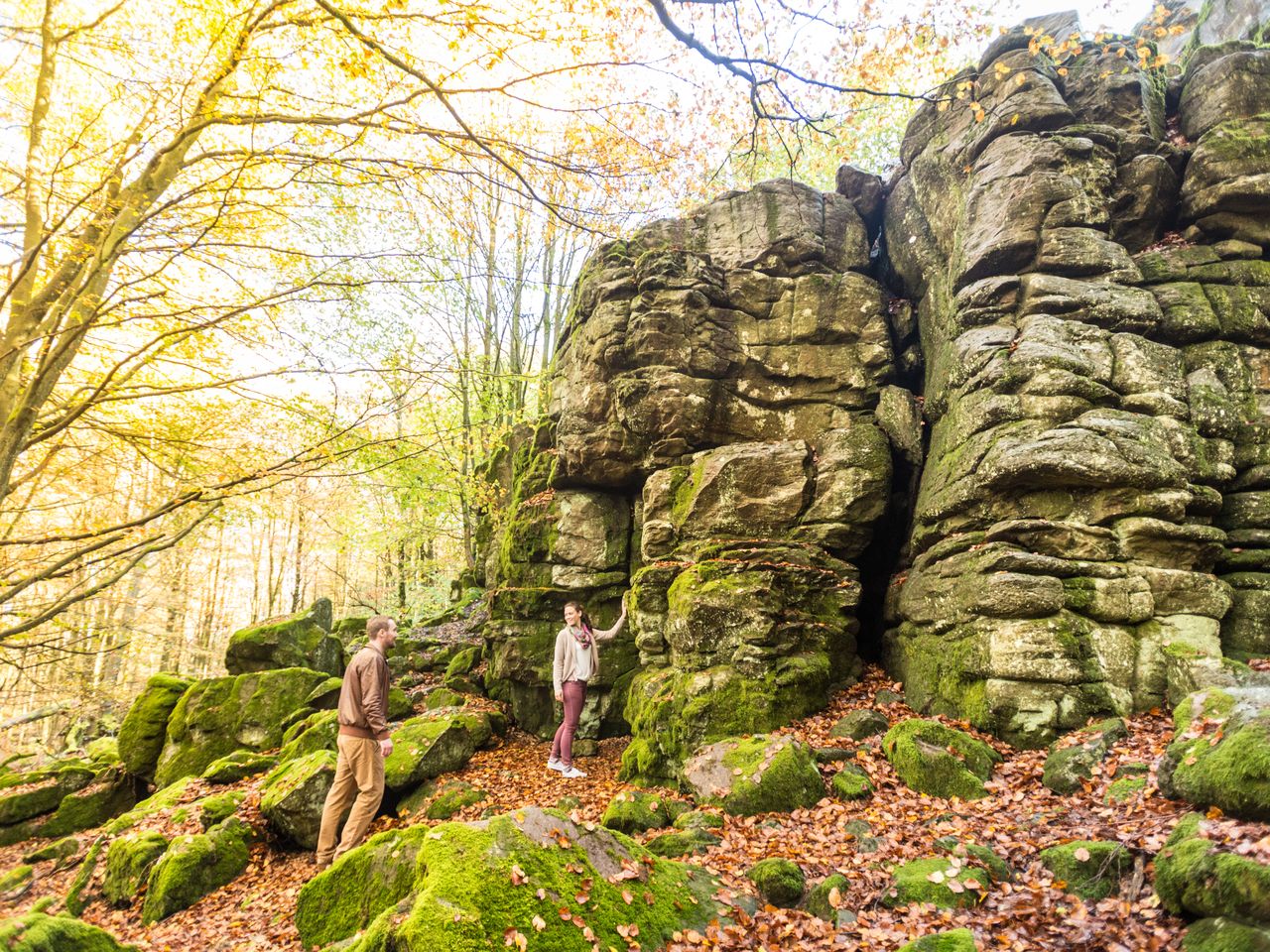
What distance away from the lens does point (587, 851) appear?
15.8ft

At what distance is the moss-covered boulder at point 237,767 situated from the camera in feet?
34.0

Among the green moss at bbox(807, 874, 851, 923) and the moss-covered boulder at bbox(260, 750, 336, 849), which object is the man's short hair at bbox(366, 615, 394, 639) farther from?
the green moss at bbox(807, 874, 851, 923)

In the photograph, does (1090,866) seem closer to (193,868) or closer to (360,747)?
(360,747)

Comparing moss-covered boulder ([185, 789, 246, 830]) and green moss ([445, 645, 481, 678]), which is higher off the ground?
green moss ([445, 645, 481, 678])

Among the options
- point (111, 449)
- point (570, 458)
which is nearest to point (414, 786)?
point (111, 449)

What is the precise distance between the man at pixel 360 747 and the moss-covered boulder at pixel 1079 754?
7666mm

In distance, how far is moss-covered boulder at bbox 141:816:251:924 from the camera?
23.6ft

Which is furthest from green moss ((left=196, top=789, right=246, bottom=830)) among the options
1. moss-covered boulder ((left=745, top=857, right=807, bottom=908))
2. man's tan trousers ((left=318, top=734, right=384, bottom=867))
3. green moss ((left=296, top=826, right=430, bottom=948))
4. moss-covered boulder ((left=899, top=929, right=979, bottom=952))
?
moss-covered boulder ((left=899, top=929, right=979, bottom=952))

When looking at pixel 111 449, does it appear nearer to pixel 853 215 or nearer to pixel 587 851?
pixel 587 851

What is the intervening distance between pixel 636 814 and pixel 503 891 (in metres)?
3.67

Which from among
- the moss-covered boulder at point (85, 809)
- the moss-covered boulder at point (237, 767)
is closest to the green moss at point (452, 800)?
the moss-covered boulder at point (237, 767)

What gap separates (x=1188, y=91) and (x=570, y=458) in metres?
14.3

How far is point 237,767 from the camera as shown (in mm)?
10500

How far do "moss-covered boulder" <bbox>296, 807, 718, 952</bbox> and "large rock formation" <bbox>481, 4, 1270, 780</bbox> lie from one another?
164 inches
